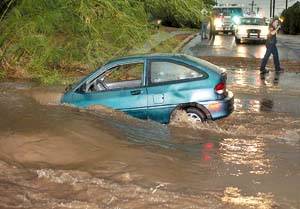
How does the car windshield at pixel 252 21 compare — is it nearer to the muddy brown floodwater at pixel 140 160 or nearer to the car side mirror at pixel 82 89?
the muddy brown floodwater at pixel 140 160

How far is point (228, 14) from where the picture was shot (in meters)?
46.5

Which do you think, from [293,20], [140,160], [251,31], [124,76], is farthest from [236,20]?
[140,160]

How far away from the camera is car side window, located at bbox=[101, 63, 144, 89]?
35.1 ft

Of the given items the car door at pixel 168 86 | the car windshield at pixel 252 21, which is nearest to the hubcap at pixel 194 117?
the car door at pixel 168 86

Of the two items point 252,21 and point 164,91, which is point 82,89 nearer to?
point 164,91

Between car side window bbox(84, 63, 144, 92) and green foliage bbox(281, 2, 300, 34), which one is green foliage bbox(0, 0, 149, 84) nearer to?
car side window bbox(84, 63, 144, 92)

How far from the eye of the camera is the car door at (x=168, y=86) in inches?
400

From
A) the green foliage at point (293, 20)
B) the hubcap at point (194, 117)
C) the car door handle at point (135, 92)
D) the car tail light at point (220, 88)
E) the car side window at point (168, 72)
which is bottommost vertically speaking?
the green foliage at point (293, 20)

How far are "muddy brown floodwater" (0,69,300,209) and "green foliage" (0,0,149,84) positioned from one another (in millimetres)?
4657

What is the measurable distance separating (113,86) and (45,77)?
604 centimetres

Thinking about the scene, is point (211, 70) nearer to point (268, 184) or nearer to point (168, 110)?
point (168, 110)

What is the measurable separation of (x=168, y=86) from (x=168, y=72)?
29 cm

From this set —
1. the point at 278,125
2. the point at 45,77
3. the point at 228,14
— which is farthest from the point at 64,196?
the point at 228,14

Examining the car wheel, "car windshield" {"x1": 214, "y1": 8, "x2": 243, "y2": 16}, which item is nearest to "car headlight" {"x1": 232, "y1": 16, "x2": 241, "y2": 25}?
"car windshield" {"x1": 214, "y1": 8, "x2": 243, "y2": 16}
